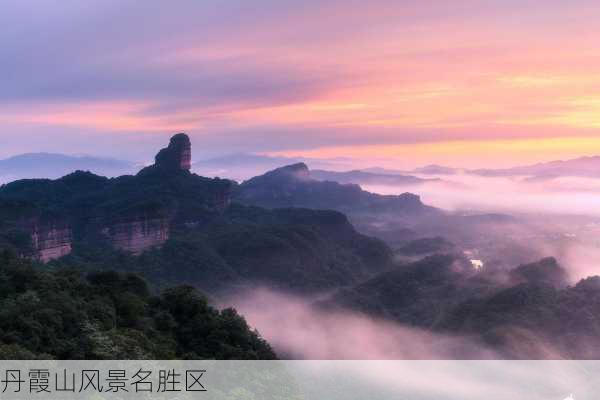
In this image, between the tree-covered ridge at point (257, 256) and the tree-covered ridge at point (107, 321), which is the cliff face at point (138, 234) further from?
the tree-covered ridge at point (107, 321)

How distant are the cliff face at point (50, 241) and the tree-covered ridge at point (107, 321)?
186 feet

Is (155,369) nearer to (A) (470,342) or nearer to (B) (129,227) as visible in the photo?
(A) (470,342)

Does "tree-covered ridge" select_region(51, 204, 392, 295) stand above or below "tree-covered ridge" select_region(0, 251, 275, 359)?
below

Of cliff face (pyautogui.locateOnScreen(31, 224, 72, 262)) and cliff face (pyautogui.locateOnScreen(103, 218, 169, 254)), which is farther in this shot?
cliff face (pyautogui.locateOnScreen(103, 218, 169, 254))

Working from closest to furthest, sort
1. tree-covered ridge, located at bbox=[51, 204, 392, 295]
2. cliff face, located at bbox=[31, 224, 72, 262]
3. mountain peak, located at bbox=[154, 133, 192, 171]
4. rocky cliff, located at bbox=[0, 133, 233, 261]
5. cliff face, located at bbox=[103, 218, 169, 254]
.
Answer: cliff face, located at bbox=[31, 224, 72, 262], rocky cliff, located at bbox=[0, 133, 233, 261], tree-covered ridge, located at bbox=[51, 204, 392, 295], cliff face, located at bbox=[103, 218, 169, 254], mountain peak, located at bbox=[154, 133, 192, 171]

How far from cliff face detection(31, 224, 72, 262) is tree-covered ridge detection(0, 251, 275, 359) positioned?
5680 centimetres

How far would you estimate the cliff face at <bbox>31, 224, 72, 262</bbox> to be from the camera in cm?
8194

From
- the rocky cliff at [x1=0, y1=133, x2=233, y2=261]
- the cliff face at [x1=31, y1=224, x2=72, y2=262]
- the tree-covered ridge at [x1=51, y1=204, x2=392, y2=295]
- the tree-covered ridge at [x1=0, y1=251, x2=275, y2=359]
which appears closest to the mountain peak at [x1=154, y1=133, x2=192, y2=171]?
the rocky cliff at [x1=0, y1=133, x2=233, y2=261]

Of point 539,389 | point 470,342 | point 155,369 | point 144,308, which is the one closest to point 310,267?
point 470,342

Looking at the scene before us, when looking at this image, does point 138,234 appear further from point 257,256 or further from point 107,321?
point 107,321

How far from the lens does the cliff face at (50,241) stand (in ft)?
269

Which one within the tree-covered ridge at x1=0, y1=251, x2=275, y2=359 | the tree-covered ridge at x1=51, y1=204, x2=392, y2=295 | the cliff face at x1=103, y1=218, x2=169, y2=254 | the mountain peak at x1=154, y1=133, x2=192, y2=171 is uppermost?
the mountain peak at x1=154, y1=133, x2=192, y2=171

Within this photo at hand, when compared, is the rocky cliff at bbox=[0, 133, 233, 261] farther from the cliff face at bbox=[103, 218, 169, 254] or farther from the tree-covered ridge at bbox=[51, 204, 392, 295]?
the tree-covered ridge at bbox=[51, 204, 392, 295]

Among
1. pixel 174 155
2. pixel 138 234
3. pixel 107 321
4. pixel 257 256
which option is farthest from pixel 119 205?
pixel 107 321
